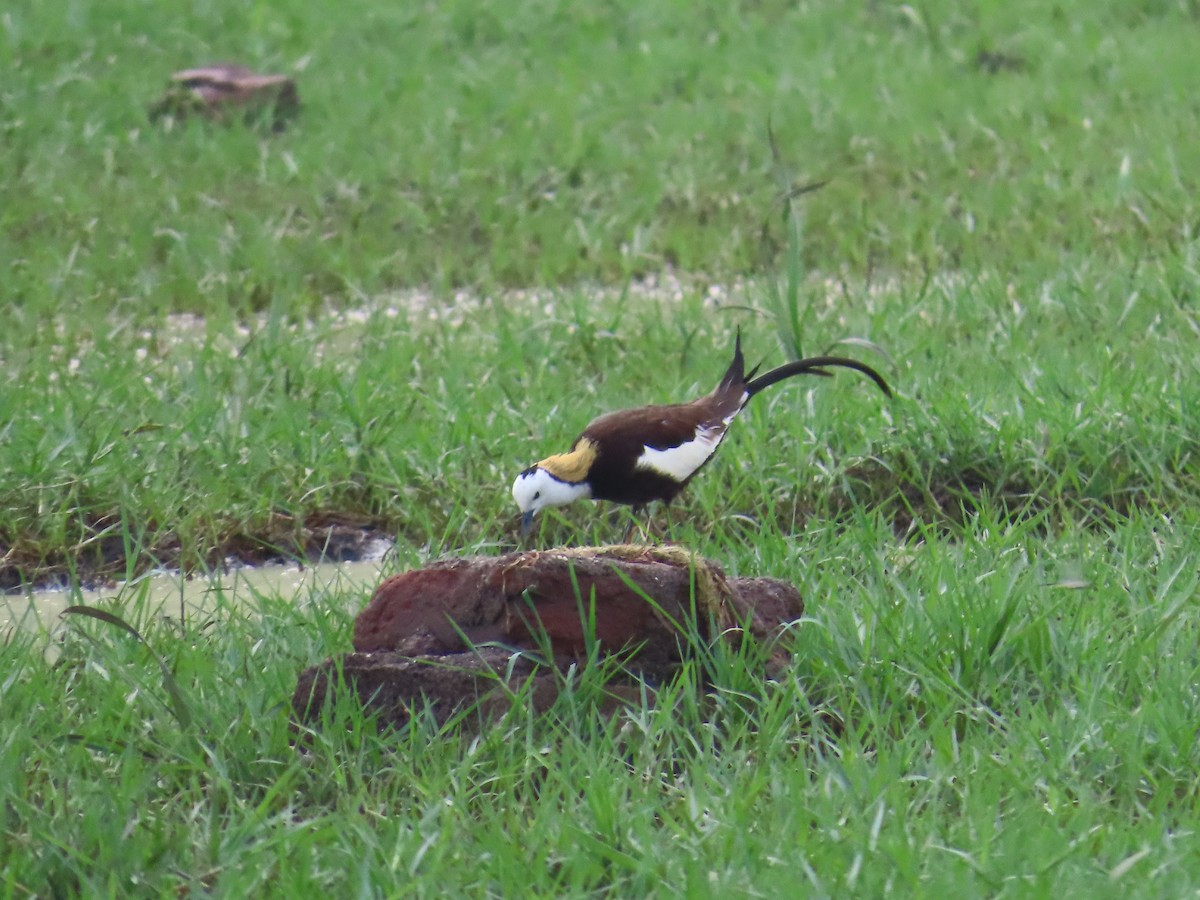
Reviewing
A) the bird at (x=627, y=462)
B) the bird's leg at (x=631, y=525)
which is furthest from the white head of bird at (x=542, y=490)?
the bird's leg at (x=631, y=525)

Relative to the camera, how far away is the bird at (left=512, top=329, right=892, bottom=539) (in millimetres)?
3633

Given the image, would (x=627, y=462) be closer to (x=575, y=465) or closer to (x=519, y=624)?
(x=575, y=465)

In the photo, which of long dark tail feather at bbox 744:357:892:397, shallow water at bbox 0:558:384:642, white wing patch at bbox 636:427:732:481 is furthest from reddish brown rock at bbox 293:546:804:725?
long dark tail feather at bbox 744:357:892:397

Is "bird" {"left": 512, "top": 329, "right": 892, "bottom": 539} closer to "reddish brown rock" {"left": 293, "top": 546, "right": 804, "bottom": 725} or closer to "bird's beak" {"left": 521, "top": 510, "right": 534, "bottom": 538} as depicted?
"bird's beak" {"left": 521, "top": 510, "right": 534, "bottom": 538}

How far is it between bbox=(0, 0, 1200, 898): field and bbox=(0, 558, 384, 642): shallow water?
0.07 m

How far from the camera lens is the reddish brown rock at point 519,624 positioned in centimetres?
289

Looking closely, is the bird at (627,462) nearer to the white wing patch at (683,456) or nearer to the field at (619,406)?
the white wing patch at (683,456)

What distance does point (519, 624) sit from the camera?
297cm

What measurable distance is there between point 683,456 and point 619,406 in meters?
0.99

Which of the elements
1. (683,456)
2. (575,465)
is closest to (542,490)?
(575,465)

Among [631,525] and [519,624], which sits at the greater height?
[519,624]

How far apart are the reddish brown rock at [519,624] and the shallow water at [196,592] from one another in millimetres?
406

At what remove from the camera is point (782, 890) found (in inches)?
91.4

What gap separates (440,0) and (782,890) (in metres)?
8.54
